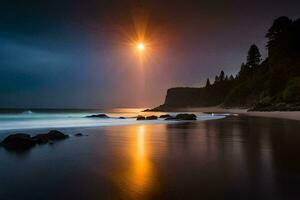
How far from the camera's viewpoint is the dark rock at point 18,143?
10602 millimetres

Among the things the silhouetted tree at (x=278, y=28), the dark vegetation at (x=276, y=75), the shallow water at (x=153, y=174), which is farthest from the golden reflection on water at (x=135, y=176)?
the silhouetted tree at (x=278, y=28)

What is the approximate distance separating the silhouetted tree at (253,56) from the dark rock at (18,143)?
91.7m

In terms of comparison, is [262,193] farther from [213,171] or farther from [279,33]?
[279,33]

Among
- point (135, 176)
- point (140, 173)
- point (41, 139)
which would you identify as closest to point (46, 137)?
point (41, 139)

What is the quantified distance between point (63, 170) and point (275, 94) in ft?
172

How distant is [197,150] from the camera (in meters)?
9.64

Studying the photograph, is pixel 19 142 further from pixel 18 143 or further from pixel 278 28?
pixel 278 28

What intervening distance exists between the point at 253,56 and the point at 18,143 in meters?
92.7

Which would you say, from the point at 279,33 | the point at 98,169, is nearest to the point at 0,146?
the point at 98,169

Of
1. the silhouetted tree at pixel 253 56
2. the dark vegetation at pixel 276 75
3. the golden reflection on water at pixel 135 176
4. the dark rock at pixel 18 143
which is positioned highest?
the silhouetted tree at pixel 253 56

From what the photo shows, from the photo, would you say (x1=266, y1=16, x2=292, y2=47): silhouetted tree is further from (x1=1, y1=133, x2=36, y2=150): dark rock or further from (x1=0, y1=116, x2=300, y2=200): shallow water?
(x1=1, y1=133, x2=36, y2=150): dark rock

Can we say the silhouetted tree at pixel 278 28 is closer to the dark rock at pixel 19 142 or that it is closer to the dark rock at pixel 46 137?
the dark rock at pixel 46 137

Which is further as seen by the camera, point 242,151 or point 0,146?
point 0,146

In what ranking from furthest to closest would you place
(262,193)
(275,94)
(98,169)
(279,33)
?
(279,33) < (275,94) < (98,169) < (262,193)
